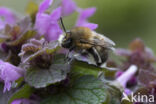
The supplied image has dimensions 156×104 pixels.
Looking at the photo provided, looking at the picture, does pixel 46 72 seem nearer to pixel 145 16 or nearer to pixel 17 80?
pixel 17 80

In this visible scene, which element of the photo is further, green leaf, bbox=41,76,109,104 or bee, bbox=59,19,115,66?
bee, bbox=59,19,115,66

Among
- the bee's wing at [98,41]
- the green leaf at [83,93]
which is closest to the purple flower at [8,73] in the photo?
the green leaf at [83,93]

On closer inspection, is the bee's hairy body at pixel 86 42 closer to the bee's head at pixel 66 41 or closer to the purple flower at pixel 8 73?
the bee's head at pixel 66 41

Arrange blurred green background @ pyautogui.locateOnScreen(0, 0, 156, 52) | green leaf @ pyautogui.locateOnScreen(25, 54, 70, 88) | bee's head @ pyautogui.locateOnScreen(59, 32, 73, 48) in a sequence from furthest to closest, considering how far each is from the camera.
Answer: blurred green background @ pyautogui.locateOnScreen(0, 0, 156, 52) → bee's head @ pyautogui.locateOnScreen(59, 32, 73, 48) → green leaf @ pyautogui.locateOnScreen(25, 54, 70, 88)

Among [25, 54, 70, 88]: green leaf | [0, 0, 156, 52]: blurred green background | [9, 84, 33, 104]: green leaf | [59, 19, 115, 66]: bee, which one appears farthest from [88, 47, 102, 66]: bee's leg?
[0, 0, 156, 52]: blurred green background

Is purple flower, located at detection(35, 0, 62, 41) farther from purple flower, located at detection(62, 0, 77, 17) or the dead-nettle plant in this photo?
purple flower, located at detection(62, 0, 77, 17)

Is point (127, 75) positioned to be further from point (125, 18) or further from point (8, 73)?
point (125, 18)

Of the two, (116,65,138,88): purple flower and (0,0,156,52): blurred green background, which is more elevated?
(116,65,138,88): purple flower
